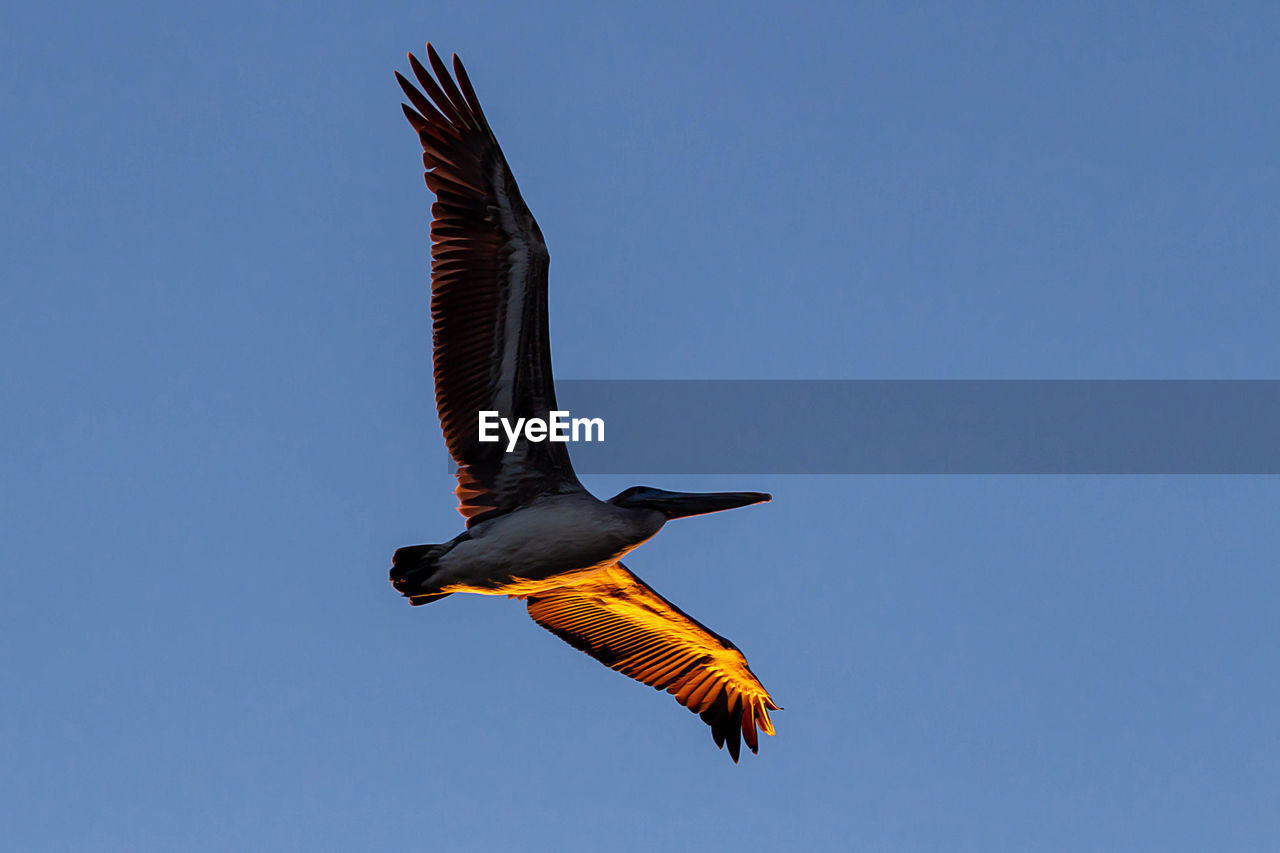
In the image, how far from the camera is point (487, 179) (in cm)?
1234

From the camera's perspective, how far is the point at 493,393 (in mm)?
12727

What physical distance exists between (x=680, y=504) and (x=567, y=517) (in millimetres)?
1053

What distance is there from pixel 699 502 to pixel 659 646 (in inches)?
127

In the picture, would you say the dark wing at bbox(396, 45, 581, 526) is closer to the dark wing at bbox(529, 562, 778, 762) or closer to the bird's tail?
the bird's tail

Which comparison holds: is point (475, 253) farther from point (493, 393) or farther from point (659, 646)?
point (659, 646)

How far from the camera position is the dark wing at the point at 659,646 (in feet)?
48.5

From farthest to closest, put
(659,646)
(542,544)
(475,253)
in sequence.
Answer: (659,646), (542,544), (475,253)

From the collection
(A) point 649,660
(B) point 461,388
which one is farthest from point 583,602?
(B) point 461,388

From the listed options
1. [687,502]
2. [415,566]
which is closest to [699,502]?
[687,502]

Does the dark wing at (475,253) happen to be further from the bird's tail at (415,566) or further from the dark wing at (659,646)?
the dark wing at (659,646)

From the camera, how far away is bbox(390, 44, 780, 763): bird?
40.5 feet

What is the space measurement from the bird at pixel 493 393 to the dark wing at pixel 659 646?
4.30 ft

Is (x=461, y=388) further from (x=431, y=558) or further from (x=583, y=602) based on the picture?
(x=583, y=602)

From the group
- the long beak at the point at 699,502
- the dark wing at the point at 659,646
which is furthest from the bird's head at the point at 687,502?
the dark wing at the point at 659,646
